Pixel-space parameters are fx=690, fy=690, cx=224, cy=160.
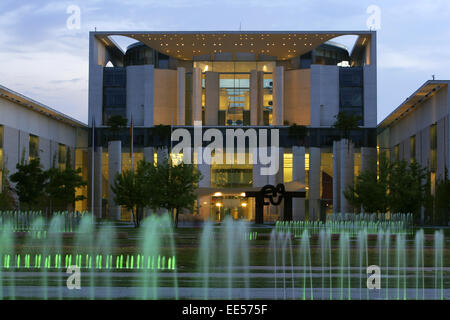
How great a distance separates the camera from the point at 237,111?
83.4 metres

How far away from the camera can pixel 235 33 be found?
7662cm

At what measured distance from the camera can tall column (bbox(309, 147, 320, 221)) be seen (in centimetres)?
7594

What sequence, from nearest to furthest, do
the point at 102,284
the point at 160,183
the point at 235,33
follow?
the point at 102,284
the point at 160,183
the point at 235,33

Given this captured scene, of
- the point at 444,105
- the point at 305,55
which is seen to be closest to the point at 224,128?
the point at 305,55

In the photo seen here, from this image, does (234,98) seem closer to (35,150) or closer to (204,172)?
(204,172)

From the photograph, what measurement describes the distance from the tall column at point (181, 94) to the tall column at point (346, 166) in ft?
61.6

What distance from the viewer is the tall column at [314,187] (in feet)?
249

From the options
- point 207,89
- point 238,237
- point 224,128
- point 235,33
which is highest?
point 235,33

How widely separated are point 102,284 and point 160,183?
107 ft

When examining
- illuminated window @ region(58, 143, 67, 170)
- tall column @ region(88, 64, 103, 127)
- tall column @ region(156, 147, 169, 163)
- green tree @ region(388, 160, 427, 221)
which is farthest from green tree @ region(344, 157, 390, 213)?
tall column @ region(88, 64, 103, 127)

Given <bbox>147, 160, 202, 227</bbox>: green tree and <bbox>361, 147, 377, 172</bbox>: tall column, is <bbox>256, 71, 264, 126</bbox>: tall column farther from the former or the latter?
<bbox>147, 160, 202, 227</bbox>: green tree

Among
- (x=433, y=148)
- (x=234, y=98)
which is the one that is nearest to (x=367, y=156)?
(x=433, y=148)

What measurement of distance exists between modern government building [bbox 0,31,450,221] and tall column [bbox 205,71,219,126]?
0.39ft

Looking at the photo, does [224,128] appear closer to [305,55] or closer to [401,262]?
[305,55]
